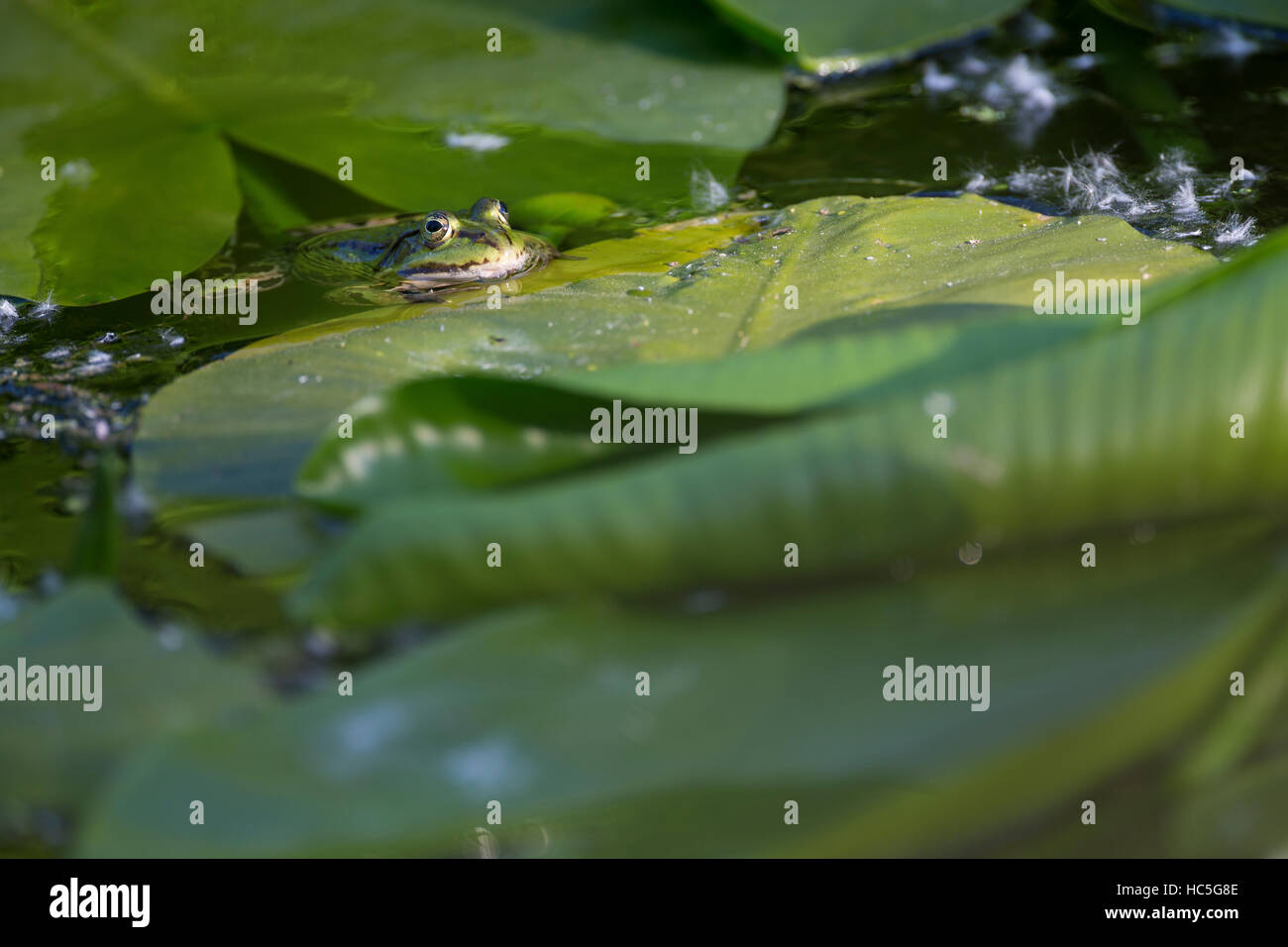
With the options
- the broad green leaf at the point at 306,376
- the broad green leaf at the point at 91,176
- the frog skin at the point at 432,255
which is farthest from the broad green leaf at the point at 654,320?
the broad green leaf at the point at 91,176

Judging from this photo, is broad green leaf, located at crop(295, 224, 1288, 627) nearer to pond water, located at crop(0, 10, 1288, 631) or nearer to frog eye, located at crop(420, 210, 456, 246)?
pond water, located at crop(0, 10, 1288, 631)

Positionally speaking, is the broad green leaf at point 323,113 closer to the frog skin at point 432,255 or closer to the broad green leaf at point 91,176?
the broad green leaf at point 91,176

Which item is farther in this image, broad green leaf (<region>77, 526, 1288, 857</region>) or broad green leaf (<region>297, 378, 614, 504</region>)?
broad green leaf (<region>297, 378, 614, 504</region>)

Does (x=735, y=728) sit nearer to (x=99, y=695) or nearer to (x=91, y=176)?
(x=99, y=695)

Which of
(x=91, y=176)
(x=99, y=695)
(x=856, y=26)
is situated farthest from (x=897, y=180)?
(x=99, y=695)

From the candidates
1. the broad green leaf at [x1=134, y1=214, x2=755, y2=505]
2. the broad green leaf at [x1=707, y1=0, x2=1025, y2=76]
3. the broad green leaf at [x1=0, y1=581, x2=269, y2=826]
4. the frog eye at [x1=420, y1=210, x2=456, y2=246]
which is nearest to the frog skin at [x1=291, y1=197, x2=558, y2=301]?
the frog eye at [x1=420, y1=210, x2=456, y2=246]
